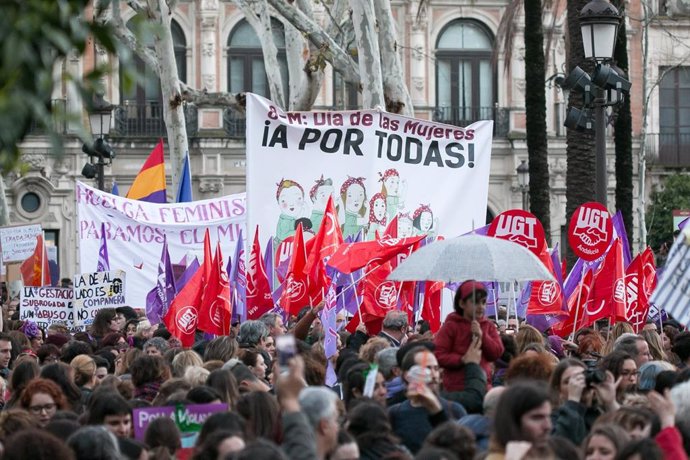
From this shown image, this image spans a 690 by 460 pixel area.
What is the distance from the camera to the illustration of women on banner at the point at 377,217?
59.5 ft

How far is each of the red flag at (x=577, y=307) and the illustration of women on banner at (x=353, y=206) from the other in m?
2.24

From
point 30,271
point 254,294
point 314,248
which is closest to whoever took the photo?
point 314,248

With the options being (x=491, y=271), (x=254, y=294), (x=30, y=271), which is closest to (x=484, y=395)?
(x=491, y=271)

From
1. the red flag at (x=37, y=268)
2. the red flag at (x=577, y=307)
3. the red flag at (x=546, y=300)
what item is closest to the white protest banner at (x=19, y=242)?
the red flag at (x=37, y=268)

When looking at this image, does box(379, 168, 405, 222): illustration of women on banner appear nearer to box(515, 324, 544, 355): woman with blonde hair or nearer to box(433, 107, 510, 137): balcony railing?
box(515, 324, 544, 355): woman with blonde hair

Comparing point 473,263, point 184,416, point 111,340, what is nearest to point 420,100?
point 111,340

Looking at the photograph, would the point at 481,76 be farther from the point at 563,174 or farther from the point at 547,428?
the point at 547,428

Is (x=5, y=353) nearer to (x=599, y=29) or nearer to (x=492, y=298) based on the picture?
(x=492, y=298)

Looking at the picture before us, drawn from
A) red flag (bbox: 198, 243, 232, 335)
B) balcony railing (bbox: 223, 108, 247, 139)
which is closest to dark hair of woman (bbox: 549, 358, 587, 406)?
red flag (bbox: 198, 243, 232, 335)

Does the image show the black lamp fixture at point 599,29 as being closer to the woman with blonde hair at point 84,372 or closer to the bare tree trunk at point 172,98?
the woman with blonde hair at point 84,372

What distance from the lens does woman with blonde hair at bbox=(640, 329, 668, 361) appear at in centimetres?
1323

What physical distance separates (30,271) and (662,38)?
86.8 ft

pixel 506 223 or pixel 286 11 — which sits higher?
pixel 286 11

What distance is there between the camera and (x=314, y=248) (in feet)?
52.5
